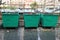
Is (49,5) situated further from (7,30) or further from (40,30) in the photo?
(7,30)

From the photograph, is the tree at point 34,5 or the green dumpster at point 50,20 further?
the tree at point 34,5

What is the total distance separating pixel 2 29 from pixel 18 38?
191 cm

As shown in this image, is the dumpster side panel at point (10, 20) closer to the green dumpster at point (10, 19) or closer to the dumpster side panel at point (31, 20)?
the green dumpster at point (10, 19)

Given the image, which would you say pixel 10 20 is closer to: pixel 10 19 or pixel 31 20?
pixel 10 19

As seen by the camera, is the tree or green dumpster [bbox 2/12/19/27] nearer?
green dumpster [bbox 2/12/19/27]

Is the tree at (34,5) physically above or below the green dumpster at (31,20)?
above

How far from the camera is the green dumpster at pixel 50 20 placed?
7.95 metres

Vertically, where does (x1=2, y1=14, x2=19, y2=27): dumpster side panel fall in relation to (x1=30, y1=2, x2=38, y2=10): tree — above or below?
below

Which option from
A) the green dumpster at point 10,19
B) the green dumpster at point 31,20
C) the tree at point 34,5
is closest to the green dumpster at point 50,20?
the green dumpster at point 31,20

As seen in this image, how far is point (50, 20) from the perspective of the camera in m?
7.96

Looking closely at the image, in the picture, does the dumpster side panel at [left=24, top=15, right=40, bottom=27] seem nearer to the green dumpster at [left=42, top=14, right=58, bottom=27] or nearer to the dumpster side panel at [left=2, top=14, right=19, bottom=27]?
the green dumpster at [left=42, top=14, right=58, bottom=27]

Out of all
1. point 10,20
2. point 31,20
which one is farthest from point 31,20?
point 10,20

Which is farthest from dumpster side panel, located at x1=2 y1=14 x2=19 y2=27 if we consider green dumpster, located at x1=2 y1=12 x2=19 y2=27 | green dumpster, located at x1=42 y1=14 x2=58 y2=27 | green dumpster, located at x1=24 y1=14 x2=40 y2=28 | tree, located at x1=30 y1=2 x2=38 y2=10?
green dumpster, located at x1=42 y1=14 x2=58 y2=27

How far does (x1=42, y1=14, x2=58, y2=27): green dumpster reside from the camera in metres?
7.95
